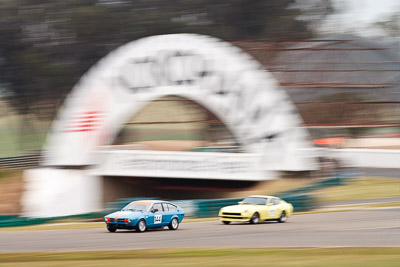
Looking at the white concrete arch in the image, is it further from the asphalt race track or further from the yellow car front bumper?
the asphalt race track

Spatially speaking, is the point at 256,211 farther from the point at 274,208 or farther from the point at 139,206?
the point at 139,206

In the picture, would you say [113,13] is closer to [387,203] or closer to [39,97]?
[39,97]

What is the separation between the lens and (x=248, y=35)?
62906 millimetres

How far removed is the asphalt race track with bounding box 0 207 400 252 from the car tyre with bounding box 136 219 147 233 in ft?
0.70

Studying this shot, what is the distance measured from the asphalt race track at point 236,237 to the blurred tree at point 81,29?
130ft

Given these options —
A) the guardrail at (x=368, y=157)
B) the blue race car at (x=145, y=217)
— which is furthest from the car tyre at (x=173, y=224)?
the guardrail at (x=368, y=157)

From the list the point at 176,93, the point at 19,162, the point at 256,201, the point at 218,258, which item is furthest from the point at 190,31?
the point at 218,258

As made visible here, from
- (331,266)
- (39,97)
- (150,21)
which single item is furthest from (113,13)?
(331,266)

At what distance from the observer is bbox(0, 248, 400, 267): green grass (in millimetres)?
11281

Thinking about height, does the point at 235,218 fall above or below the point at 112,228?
below

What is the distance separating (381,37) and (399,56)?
5.96 meters

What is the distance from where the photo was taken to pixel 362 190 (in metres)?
33.4

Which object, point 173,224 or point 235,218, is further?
point 235,218

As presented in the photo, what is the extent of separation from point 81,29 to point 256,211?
3976cm
